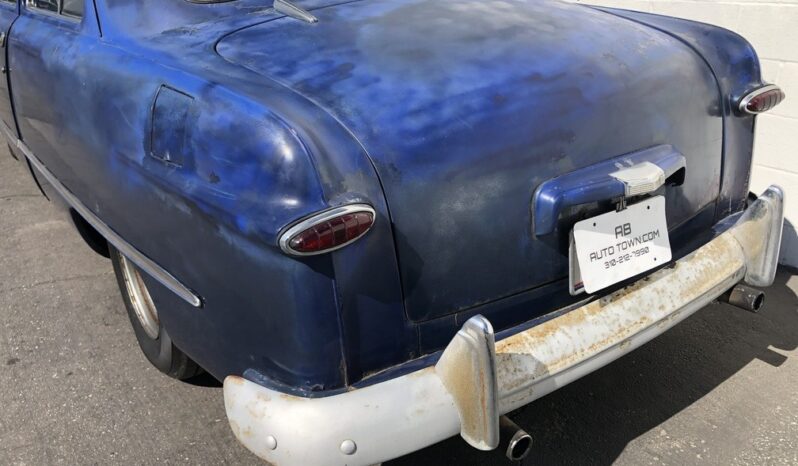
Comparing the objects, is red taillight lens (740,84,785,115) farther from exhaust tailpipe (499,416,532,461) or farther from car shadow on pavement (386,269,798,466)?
exhaust tailpipe (499,416,532,461)

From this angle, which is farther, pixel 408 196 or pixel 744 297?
pixel 744 297

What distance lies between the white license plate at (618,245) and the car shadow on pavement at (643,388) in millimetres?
701

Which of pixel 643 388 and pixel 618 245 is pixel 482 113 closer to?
pixel 618 245

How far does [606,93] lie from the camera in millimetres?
2074

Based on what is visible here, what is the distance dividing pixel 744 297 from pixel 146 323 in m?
2.15

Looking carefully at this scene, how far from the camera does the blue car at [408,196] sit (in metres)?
1.72

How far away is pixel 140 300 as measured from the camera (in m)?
2.82

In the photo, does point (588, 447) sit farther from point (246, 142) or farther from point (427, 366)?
point (246, 142)

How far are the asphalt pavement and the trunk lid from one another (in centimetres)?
70

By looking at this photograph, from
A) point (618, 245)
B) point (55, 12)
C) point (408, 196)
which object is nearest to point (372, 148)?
point (408, 196)

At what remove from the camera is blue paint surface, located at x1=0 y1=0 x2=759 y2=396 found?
5.67 feet

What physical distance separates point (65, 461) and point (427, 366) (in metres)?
1.40

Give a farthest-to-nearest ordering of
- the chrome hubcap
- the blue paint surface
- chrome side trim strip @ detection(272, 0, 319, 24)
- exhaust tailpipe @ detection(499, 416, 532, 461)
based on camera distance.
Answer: the chrome hubcap
chrome side trim strip @ detection(272, 0, 319, 24)
exhaust tailpipe @ detection(499, 416, 532, 461)
the blue paint surface

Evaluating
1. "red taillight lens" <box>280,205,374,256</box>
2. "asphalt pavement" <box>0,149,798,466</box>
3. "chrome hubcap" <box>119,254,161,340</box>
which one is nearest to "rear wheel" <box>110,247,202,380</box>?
"chrome hubcap" <box>119,254,161,340</box>
